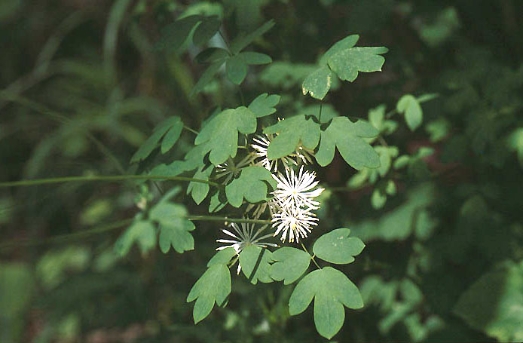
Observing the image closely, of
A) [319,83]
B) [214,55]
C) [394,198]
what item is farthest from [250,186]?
[394,198]

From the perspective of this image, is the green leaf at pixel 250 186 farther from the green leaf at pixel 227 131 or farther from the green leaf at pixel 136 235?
the green leaf at pixel 136 235

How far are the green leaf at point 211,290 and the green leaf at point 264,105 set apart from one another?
0.26m

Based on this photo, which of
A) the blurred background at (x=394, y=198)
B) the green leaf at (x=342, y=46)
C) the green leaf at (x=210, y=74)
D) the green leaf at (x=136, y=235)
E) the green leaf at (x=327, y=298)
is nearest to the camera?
the green leaf at (x=327, y=298)

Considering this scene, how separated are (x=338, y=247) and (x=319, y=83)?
261 millimetres

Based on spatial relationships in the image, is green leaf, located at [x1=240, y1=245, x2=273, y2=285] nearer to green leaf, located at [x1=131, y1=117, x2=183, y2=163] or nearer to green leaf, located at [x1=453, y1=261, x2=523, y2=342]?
green leaf, located at [x1=131, y1=117, x2=183, y2=163]

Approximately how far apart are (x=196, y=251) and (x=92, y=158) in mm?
1532

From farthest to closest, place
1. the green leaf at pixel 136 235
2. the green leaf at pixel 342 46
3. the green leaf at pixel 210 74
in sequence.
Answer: the green leaf at pixel 136 235 < the green leaf at pixel 210 74 < the green leaf at pixel 342 46

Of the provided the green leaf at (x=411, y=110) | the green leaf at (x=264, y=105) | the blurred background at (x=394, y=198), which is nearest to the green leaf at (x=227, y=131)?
the green leaf at (x=264, y=105)

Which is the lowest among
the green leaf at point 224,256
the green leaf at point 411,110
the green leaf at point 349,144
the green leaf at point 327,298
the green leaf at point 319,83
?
Result: the green leaf at point 411,110

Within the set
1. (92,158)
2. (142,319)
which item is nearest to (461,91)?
(142,319)

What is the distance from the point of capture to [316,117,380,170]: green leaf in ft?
3.24

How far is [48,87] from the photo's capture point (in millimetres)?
3393

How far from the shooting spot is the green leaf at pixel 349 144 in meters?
0.99

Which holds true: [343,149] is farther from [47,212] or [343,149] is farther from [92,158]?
[92,158]
